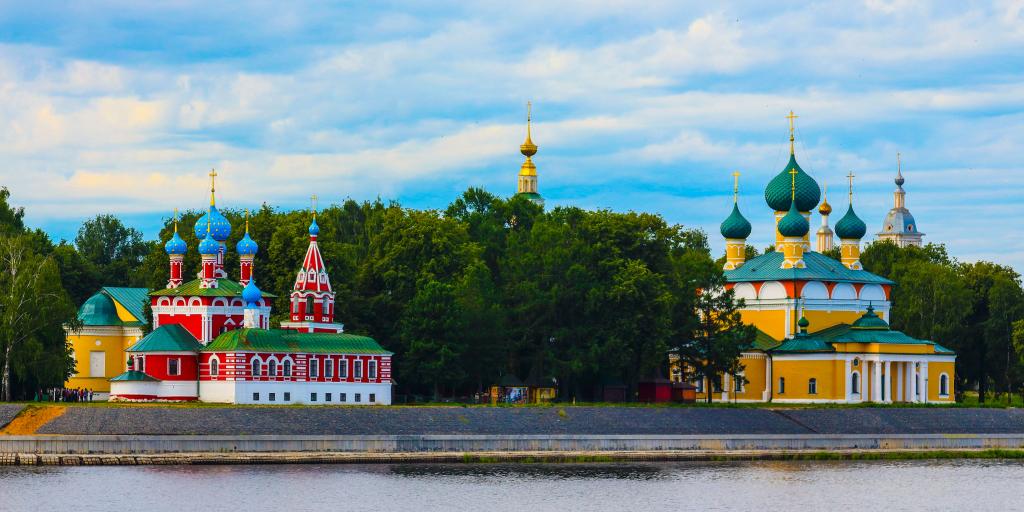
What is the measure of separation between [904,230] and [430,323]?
123989mm

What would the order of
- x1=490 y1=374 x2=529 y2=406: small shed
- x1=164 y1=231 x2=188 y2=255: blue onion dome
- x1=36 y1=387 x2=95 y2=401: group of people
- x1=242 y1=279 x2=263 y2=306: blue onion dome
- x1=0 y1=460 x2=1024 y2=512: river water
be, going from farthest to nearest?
x1=490 y1=374 x2=529 y2=406: small shed < x1=164 y1=231 x2=188 y2=255: blue onion dome < x1=242 y1=279 x2=263 y2=306: blue onion dome < x1=36 y1=387 x2=95 y2=401: group of people < x1=0 y1=460 x2=1024 y2=512: river water

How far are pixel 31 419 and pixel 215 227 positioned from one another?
18605 mm

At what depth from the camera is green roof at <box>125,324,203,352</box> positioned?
78.6 meters

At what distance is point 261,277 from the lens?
87750 mm

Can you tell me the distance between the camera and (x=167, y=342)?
78.8m

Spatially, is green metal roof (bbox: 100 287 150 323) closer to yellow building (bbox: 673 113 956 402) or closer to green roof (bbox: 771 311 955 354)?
yellow building (bbox: 673 113 956 402)

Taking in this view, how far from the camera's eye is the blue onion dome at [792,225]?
9606cm

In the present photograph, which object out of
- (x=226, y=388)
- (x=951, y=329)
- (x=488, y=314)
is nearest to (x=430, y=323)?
(x=488, y=314)

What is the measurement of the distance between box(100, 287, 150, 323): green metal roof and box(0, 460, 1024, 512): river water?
2841 centimetres

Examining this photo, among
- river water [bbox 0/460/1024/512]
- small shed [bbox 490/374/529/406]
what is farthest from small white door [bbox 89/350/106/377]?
river water [bbox 0/460/1024/512]

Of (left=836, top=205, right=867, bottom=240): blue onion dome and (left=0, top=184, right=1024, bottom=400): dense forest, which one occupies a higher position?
(left=836, top=205, right=867, bottom=240): blue onion dome

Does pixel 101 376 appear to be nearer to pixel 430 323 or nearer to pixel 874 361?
pixel 430 323

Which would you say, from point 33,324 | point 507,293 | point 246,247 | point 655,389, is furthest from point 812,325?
point 33,324

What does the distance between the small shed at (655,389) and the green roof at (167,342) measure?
69.8ft
